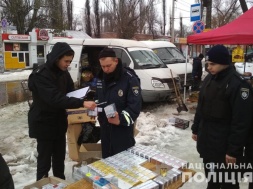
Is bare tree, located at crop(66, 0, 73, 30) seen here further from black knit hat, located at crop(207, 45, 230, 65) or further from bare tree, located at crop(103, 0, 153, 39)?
black knit hat, located at crop(207, 45, 230, 65)

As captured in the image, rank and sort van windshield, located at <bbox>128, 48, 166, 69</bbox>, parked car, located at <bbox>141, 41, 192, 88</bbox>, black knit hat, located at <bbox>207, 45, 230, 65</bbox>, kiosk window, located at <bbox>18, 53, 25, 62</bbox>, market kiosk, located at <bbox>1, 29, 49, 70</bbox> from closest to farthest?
black knit hat, located at <bbox>207, 45, 230, 65</bbox> < van windshield, located at <bbox>128, 48, 166, 69</bbox> < parked car, located at <bbox>141, 41, 192, 88</bbox> < market kiosk, located at <bbox>1, 29, 49, 70</bbox> < kiosk window, located at <bbox>18, 53, 25, 62</bbox>

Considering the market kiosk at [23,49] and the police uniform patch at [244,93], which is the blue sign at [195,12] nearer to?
the police uniform patch at [244,93]

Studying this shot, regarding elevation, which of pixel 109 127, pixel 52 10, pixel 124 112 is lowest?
pixel 109 127

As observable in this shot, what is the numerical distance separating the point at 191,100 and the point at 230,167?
6191mm

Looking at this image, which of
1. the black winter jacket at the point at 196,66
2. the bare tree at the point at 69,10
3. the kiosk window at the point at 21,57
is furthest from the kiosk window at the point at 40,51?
the black winter jacket at the point at 196,66

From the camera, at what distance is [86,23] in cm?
4225

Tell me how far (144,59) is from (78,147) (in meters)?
5.31

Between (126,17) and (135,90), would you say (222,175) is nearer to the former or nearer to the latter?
(135,90)

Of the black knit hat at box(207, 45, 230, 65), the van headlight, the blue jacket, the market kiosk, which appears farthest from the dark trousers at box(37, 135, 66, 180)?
the market kiosk

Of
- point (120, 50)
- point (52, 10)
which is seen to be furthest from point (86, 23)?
point (120, 50)

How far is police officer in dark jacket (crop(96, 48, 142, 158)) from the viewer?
2896 millimetres

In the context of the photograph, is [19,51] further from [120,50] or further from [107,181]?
[107,181]

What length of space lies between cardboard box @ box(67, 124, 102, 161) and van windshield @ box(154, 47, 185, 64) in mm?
7361

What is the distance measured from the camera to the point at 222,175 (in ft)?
9.62
